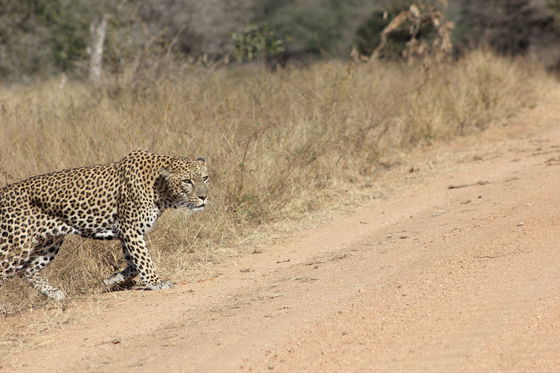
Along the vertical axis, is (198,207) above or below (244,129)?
above

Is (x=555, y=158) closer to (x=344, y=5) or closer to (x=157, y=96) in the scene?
(x=157, y=96)

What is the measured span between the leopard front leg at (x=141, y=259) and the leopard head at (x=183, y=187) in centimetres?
40

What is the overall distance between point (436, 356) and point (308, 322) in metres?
1.00

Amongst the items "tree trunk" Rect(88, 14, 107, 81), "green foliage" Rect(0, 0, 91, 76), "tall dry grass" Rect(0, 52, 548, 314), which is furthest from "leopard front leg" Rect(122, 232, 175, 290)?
"green foliage" Rect(0, 0, 91, 76)

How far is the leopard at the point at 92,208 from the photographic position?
6941mm

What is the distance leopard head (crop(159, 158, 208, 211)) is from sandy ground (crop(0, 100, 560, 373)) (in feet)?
2.11

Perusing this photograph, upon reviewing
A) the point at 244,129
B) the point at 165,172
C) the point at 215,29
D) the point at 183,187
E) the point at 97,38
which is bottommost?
the point at 215,29

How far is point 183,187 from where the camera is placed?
709cm

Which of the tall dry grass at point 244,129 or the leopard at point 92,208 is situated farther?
the tall dry grass at point 244,129

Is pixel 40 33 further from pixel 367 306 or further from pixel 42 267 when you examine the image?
pixel 367 306

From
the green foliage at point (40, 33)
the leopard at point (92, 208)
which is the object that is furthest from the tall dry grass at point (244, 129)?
the green foliage at point (40, 33)

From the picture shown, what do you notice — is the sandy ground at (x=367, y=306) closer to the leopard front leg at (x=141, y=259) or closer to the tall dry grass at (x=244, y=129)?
the leopard front leg at (x=141, y=259)

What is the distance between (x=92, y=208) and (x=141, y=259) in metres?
0.54

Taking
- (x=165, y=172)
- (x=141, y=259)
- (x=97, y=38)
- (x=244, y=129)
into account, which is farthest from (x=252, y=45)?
(x=141, y=259)
